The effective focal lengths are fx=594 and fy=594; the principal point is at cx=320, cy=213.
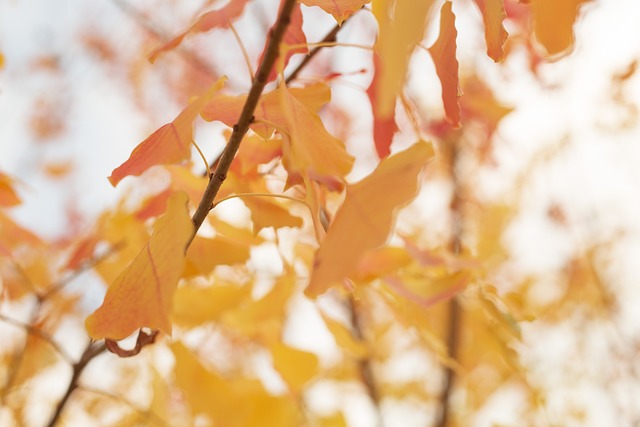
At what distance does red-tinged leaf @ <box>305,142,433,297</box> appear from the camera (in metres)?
0.22

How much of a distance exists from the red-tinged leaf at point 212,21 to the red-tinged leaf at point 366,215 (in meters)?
0.17

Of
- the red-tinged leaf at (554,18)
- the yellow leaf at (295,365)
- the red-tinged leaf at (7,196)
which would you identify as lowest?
the red-tinged leaf at (554,18)

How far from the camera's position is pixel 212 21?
1.18ft

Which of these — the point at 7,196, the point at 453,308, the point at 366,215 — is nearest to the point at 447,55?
the point at 366,215

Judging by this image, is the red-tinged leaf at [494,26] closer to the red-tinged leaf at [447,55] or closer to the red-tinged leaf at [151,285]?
→ the red-tinged leaf at [447,55]

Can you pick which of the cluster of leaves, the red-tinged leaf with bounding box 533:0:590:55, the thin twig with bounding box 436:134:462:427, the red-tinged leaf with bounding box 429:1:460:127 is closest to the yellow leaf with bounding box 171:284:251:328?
the cluster of leaves

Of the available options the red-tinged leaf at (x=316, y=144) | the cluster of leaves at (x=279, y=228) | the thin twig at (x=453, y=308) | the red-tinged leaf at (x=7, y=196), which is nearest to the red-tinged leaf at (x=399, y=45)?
the cluster of leaves at (x=279, y=228)

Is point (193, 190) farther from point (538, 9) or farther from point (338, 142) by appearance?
point (538, 9)

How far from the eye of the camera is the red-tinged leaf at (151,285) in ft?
0.84

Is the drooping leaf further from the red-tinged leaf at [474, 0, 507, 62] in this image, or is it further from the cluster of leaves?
the red-tinged leaf at [474, 0, 507, 62]

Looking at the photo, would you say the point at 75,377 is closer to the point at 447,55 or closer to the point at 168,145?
the point at 168,145

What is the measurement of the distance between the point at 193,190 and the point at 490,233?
130cm

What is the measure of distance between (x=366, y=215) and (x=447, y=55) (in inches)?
→ 5.4

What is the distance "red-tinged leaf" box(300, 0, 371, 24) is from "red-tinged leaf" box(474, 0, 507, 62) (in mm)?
60
